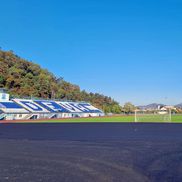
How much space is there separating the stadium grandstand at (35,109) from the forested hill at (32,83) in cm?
1031

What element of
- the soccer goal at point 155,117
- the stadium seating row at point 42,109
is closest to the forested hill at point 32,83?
the stadium seating row at point 42,109

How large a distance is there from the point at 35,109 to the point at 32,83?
2580cm

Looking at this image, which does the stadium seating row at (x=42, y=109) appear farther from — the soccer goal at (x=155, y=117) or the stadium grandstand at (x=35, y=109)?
the soccer goal at (x=155, y=117)

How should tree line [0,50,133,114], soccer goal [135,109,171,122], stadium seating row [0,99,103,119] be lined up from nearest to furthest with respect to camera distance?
soccer goal [135,109,171,122]
stadium seating row [0,99,103,119]
tree line [0,50,133,114]

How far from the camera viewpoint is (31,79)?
84.0 metres

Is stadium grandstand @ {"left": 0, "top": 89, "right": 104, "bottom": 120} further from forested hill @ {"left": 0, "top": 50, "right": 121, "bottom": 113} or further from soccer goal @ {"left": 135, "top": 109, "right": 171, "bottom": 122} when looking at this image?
soccer goal @ {"left": 135, "top": 109, "right": 171, "bottom": 122}

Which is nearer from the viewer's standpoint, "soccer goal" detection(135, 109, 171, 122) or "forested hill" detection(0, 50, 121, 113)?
Result: "soccer goal" detection(135, 109, 171, 122)

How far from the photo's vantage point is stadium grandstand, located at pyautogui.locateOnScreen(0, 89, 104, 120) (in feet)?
169

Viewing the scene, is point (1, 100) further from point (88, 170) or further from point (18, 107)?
point (88, 170)

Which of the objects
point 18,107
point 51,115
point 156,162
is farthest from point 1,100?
point 156,162

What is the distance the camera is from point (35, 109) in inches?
2314

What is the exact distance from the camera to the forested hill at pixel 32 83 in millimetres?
76312

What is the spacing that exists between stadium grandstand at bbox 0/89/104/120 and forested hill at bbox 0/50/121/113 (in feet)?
33.8

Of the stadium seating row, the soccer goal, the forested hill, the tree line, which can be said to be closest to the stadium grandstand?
the stadium seating row
